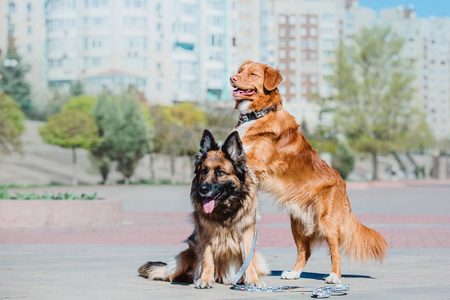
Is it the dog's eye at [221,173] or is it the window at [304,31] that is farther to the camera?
the window at [304,31]

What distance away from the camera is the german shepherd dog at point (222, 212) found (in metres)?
6.65

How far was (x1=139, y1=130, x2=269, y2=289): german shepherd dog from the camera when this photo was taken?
6648 mm

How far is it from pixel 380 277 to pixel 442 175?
84.6 metres

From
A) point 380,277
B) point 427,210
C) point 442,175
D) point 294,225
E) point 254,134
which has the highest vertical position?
point 254,134

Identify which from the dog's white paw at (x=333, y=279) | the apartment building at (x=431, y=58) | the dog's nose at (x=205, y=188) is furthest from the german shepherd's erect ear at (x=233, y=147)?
the apartment building at (x=431, y=58)

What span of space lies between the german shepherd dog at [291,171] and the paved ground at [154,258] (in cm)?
29

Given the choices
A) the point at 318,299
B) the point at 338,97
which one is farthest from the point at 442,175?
the point at 318,299

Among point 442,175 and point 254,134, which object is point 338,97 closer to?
point 442,175

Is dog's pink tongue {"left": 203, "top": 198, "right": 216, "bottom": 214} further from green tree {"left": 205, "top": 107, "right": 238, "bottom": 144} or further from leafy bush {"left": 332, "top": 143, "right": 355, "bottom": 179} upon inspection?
green tree {"left": 205, "top": 107, "right": 238, "bottom": 144}

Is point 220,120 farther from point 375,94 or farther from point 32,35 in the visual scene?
point 32,35

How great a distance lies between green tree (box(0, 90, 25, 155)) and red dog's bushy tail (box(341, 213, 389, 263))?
1604 inches

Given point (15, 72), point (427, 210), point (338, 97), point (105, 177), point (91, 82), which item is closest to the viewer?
point (427, 210)

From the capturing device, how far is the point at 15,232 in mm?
14133

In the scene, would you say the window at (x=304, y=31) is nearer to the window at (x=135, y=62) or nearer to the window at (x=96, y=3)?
the window at (x=135, y=62)
